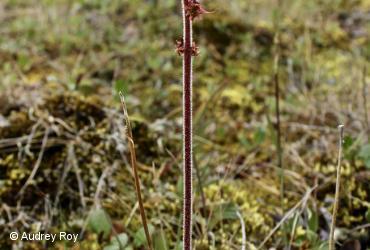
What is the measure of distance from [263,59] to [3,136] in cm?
Answer: 219

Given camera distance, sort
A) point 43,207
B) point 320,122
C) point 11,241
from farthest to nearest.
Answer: point 320,122
point 43,207
point 11,241

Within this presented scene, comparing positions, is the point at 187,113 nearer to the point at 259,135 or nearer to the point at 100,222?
the point at 100,222

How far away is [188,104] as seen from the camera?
1.39 meters

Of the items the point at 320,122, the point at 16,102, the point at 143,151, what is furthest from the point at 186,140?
the point at 320,122

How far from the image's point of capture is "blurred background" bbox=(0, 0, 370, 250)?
215 centimetres

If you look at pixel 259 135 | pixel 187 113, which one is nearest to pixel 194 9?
pixel 187 113

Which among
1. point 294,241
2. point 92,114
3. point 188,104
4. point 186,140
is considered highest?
point 188,104

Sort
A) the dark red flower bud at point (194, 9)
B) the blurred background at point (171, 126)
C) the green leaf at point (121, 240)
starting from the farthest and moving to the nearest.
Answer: the blurred background at point (171, 126) → the green leaf at point (121, 240) → the dark red flower bud at point (194, 9)

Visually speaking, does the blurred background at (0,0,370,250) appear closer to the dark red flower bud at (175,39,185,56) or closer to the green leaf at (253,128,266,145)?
the green leaf at (253,128,266,145)

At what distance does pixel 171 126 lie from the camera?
2857 millimetres

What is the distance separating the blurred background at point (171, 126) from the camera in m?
2.15

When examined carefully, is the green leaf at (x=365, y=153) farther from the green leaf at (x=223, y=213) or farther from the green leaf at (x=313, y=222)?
the green leaf at (x=223, y=213)

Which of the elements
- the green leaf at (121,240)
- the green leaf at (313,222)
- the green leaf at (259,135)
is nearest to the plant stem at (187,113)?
the green leaf at (121,240)

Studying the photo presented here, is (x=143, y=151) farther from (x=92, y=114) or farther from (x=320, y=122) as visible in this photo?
(x=320, y=122)
